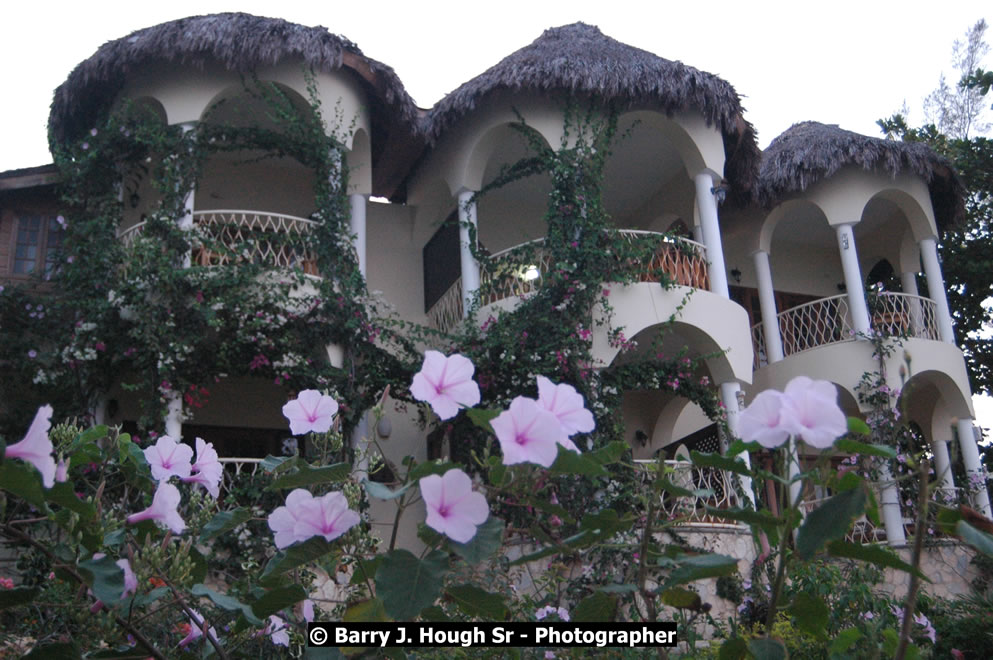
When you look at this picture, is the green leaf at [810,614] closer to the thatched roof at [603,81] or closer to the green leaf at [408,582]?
the green leaf at [408,582]

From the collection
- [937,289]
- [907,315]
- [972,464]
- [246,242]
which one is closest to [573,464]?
[246,242]

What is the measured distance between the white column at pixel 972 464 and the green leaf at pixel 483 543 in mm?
10523

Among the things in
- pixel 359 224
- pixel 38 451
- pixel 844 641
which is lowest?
pixel 844 641

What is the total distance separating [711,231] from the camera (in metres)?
10.7

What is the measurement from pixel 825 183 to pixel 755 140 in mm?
1456

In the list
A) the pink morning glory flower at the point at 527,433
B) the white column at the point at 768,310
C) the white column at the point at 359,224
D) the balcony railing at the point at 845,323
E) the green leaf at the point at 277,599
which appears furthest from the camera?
the white column at the point at 768,310

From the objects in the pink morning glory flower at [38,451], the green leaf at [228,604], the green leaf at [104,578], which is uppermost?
the pink morning glory flower at [38,451]

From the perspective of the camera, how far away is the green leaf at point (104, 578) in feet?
4.48

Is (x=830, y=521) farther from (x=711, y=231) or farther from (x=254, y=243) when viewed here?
(x=711, y=231)

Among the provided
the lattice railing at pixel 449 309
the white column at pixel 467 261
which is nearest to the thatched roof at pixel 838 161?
the white column at pixel 467 261

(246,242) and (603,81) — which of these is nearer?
(246,242)

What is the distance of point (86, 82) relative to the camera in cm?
963

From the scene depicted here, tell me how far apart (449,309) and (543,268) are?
152 centimetres

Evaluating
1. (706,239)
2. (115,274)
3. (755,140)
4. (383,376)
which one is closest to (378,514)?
(383,376)
